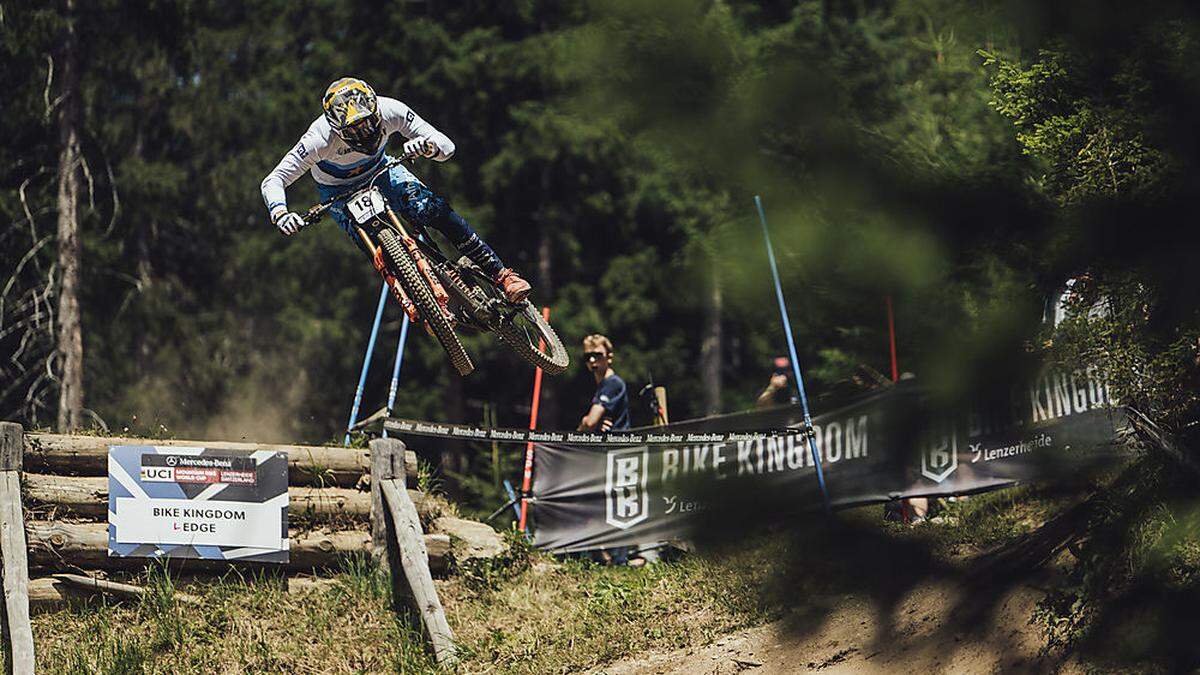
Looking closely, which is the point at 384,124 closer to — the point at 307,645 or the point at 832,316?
the point at 307,645

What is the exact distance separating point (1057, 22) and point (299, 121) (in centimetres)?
2740

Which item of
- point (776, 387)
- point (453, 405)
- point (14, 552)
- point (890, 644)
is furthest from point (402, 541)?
point (453, 405)

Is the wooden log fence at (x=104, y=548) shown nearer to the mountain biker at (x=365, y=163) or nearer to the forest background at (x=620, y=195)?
the forest background at (x=620, y=195)

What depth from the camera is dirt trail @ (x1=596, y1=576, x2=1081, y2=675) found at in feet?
26.9

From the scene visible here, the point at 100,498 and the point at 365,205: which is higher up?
the point at 365,205

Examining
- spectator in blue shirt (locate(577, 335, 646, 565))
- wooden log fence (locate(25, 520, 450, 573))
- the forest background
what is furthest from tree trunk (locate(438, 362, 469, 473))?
wooden log fence (locate(25, 520, 450, 573))

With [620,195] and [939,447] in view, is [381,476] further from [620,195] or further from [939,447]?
[620,195]

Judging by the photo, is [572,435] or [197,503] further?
[572,435]

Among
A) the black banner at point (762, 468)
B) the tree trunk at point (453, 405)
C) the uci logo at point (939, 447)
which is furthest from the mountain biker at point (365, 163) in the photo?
the tree trunk at point (453, 405)

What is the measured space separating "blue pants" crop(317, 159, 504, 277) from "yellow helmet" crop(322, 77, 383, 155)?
67 cm

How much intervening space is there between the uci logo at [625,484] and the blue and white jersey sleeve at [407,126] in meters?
3.17

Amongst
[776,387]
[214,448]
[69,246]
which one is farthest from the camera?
[69,246]

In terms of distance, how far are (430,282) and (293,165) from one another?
1.29 metres

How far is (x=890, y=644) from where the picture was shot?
888cm
